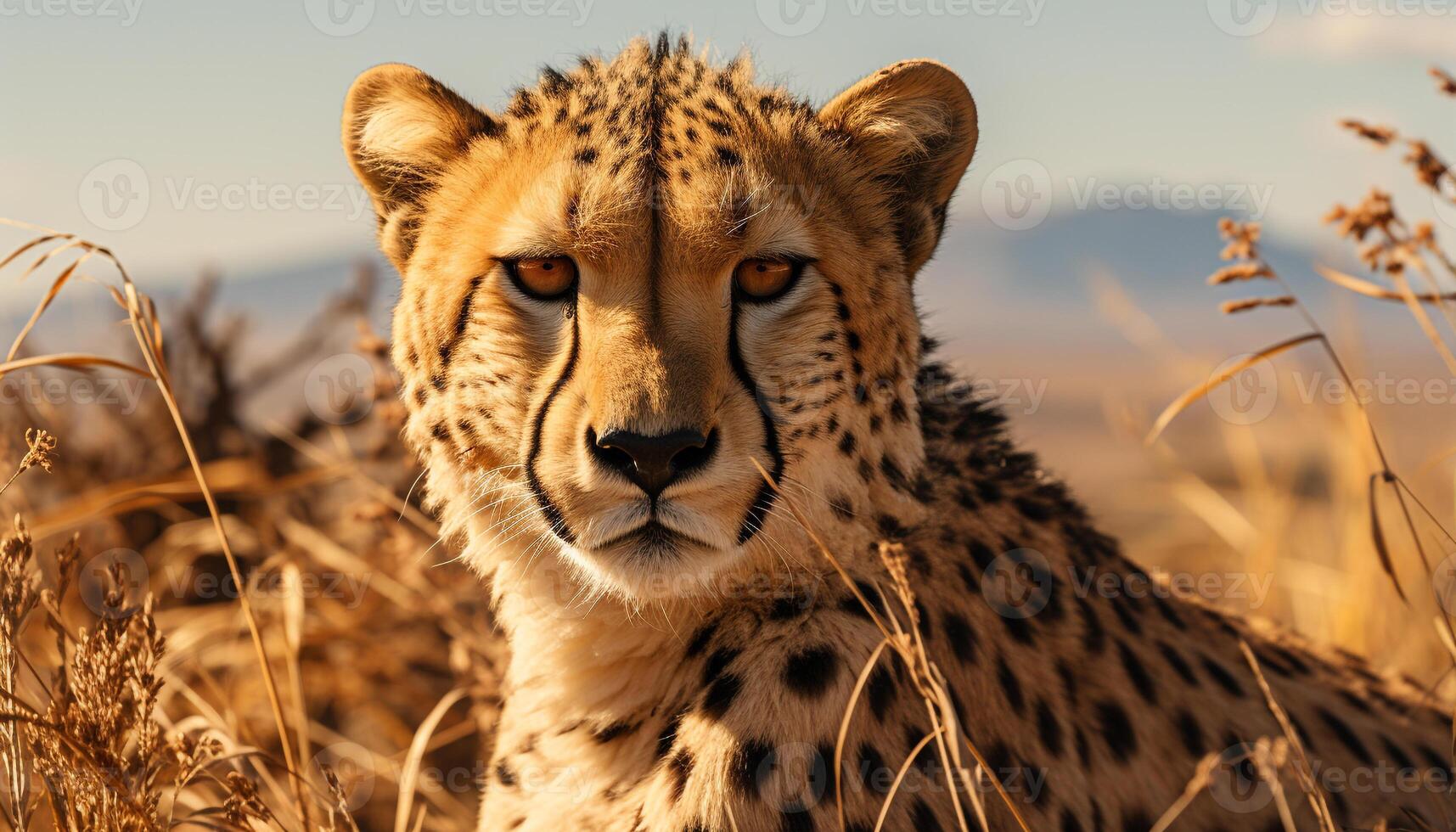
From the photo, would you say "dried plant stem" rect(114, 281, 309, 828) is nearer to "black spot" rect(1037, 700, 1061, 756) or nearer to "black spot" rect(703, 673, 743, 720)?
"black spot" rect(703, 673, 743, 720)

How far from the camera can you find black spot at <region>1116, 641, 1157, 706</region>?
2377 millimetres

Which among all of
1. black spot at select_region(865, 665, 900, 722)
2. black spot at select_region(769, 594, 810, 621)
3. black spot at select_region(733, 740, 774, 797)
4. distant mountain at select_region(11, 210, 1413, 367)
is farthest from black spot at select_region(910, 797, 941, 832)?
distant mountain at select_region(11, 210, 1413, 367)

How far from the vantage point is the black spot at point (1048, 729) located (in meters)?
2.24

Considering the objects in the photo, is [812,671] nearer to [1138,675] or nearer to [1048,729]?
[1048,729]

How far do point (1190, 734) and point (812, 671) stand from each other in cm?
77

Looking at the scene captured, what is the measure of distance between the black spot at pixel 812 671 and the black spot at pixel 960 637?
0.24 meters

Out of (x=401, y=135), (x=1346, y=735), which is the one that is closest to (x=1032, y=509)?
(x=1346, y=735)

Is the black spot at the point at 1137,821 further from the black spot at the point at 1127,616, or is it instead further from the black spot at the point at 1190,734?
the black spot at the point at 1127,616

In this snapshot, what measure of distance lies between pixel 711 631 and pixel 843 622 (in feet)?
0.77

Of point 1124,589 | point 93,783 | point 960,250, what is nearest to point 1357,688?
point 1124,589

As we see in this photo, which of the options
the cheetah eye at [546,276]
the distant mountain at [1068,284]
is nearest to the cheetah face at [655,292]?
the cheetah eye at [546,276]

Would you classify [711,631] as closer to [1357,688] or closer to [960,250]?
[1357,688]

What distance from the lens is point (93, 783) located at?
2.05 meters

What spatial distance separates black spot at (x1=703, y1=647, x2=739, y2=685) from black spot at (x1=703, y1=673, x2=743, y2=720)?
28 mm
